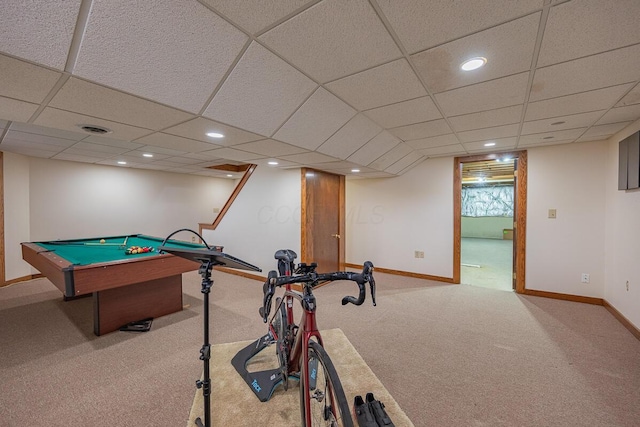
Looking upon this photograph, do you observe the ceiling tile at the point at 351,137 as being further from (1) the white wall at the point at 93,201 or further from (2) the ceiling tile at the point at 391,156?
(1) the white wall at the point at 93,201

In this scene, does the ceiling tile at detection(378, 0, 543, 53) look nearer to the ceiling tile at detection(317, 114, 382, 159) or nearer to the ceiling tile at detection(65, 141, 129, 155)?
the ceiling tile at detection(317, 114, 382, 159)

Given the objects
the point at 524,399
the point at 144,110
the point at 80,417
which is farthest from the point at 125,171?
the point at 524,399

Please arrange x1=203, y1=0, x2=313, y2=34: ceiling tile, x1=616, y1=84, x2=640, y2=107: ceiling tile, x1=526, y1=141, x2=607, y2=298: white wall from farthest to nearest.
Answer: x1=526, y1=141, x2=607, y2=298: white wall < x1=616, y1=84, x2=640, y2=107: ceiling tile < x1=203, y1=0, x2=313, y2=34: ceiling tile

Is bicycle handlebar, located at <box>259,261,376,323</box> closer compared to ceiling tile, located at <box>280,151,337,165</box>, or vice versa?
bicycle handlebar, located at <box>259,261,376,323</box>

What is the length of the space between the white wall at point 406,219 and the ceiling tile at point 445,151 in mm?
358

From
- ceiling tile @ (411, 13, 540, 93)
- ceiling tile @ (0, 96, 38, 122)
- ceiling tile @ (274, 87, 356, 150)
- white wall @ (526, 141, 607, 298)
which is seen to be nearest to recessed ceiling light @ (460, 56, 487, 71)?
ceiling tile @ (411, 13, 540, 93)

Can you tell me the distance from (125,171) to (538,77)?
7.01 meters

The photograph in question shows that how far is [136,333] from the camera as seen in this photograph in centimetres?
269

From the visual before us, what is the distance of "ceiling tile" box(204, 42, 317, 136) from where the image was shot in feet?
5.15

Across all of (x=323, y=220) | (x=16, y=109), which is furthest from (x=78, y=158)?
(x=323, y=220)

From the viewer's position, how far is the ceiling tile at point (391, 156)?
367cm

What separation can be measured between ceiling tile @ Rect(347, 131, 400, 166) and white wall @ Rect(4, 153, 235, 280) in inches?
203

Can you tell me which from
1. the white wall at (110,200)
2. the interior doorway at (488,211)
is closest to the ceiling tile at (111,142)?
the white wall at (110,200)

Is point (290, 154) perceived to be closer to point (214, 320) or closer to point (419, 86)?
point (419, 86)
